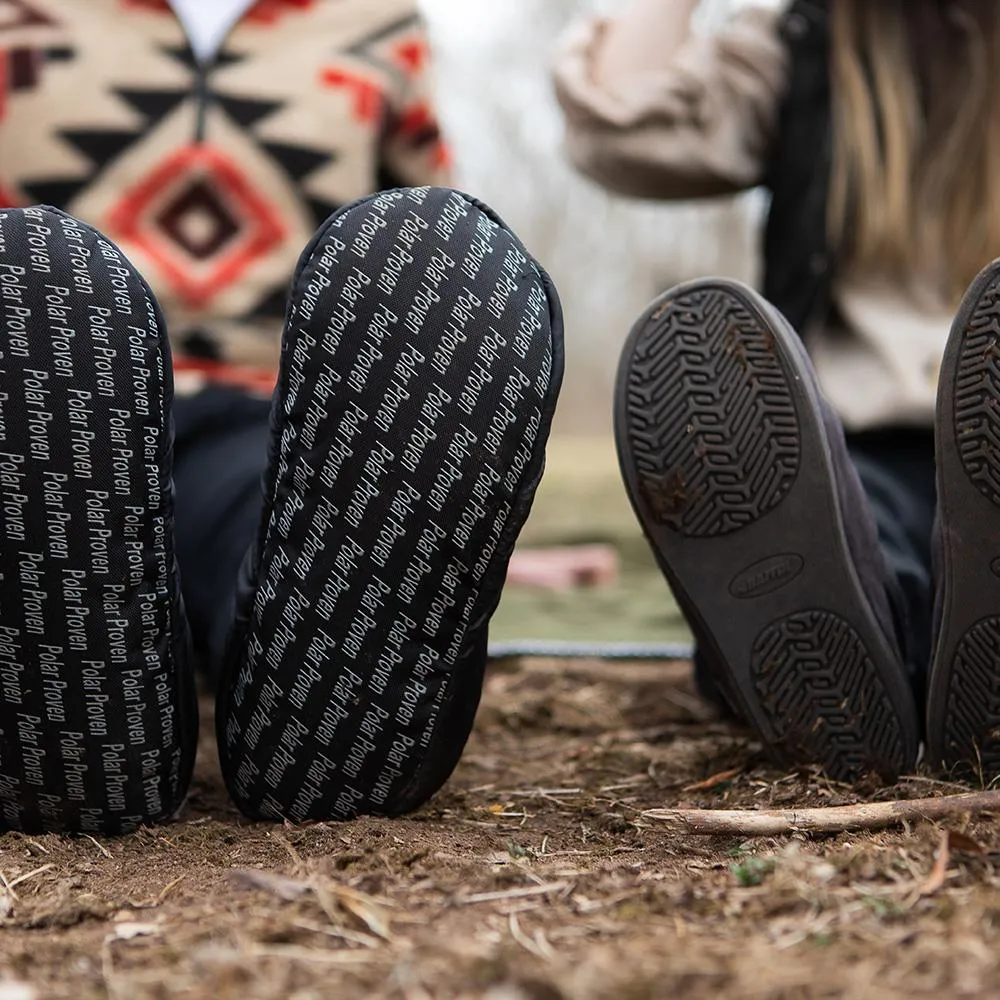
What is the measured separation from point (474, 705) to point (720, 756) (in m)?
→ 0.28

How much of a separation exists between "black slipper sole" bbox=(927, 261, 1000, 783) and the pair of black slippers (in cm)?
27

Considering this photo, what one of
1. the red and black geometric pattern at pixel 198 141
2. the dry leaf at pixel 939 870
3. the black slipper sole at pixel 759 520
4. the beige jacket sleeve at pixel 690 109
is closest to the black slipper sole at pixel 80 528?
the black slipper sole at pixel 759 520

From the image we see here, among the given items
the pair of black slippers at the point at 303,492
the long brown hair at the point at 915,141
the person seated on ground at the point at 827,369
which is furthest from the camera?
the long brown hair at the point at 915,141

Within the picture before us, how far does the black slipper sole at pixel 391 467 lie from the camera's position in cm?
78

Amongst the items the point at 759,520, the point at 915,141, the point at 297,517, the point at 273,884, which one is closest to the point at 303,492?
the point at 297,517

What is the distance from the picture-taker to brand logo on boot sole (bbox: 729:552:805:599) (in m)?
0.92

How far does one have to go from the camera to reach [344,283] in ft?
2.54

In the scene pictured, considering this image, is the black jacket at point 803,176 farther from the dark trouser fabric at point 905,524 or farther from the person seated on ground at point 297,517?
the person seated on ground at point 297,517

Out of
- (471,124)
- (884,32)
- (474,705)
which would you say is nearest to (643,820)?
(474,705)

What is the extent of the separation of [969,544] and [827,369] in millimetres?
573

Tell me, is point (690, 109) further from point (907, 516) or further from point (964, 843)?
point (964, 843)

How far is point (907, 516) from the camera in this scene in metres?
1.20

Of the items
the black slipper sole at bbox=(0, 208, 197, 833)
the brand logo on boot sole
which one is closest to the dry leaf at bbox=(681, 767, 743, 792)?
the brand logo on boot sole

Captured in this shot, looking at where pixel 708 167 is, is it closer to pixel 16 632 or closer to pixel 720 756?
pixel 720 756
